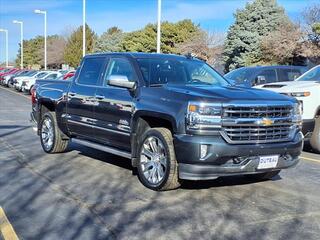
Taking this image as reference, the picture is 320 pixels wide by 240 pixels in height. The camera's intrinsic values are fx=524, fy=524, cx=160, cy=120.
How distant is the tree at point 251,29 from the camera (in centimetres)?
4078

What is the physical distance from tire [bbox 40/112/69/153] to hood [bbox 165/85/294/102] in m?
3.28

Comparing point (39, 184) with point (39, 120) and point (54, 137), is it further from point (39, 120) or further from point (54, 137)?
point (39, 120)

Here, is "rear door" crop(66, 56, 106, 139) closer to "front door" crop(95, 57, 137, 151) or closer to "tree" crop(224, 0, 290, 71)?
"front door" crop(95, 57, 137, 151)

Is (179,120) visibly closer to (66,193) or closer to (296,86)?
(66,193)

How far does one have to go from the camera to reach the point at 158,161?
22.5ft

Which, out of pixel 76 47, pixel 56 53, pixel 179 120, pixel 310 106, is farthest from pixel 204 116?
pixel 56 53

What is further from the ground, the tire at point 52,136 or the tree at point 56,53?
the tree at point 56,53

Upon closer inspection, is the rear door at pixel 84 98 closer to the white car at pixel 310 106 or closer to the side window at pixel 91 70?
the side window at pixel 91 70

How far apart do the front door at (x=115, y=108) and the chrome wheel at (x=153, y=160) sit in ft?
1.56

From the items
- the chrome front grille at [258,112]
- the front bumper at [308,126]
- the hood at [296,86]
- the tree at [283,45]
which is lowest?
the front bumper at [308,126]

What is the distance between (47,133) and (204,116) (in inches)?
180

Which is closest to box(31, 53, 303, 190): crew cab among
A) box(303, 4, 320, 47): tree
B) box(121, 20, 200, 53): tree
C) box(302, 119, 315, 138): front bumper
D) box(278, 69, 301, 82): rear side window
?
box(302, 119, 315, 138): front bumper

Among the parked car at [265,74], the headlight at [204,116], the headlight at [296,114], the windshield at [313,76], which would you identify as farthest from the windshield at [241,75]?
the headlight at [204,116]

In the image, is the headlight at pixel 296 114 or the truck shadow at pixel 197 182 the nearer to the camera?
the headlight at pixel 296 114
